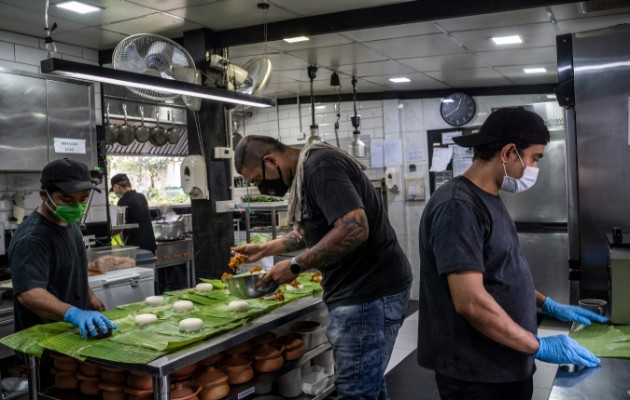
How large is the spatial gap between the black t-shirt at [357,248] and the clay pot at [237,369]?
2.10ft

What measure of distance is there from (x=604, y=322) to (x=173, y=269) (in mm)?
6029

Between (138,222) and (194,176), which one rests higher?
(194,176)

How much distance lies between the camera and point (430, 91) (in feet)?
→ 24.5

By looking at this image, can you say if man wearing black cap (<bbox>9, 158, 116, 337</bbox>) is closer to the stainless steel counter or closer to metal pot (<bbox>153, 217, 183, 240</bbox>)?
the stainless steel counter

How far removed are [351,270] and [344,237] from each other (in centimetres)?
26

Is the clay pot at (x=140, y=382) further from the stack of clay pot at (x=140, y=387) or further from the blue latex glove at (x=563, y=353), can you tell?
the blue latex glove at (x=563, y=353)

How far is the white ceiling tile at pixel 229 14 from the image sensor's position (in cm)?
397

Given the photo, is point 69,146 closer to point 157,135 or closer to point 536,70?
point 157,135

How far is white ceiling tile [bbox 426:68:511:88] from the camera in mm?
6191

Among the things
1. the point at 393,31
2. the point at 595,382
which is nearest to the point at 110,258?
the point at 393,31

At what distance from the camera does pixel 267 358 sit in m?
2.78

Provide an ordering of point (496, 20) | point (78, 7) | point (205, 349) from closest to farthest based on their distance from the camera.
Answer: point (205, 349) → point (78, 7) → point (496, 20)

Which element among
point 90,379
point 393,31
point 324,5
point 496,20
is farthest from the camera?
point 393,31

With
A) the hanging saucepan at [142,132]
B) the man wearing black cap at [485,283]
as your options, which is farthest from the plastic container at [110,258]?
the man wearing black cap at [485,283]
